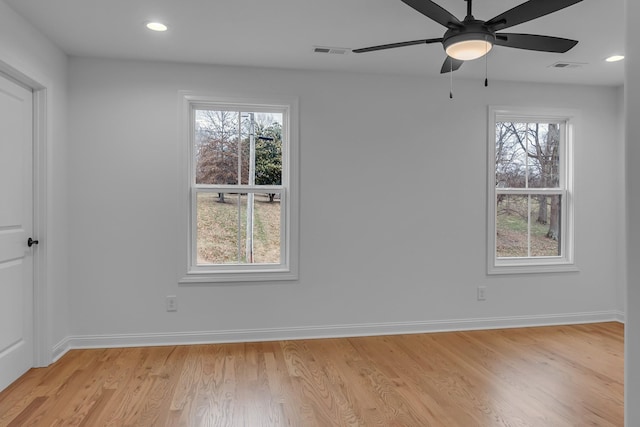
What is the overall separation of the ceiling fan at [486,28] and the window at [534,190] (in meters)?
1.99

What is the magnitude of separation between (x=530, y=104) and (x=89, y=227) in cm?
442

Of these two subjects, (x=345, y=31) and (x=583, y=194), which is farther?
(x=583, y=194)

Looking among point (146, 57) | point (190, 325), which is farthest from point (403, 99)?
point (190, 325)

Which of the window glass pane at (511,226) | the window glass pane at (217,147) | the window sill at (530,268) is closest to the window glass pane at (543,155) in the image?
the window glass pane at (511,226)

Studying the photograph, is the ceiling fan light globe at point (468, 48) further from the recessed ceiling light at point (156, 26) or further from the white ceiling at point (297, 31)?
the recessed ceiling light at point (156, 26)

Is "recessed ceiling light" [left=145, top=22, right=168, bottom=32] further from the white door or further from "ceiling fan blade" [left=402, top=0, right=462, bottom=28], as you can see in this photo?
"ceiling fan blade" [left=402, top=0, right=462, bottom=28]

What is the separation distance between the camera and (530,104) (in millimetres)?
4207

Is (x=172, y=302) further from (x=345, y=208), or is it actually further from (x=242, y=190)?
(x=345, y=208)

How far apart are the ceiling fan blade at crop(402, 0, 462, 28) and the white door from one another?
261cm

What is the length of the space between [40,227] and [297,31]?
2411mm

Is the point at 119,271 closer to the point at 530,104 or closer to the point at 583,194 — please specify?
the point at 530,104

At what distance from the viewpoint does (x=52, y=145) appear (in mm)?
3160

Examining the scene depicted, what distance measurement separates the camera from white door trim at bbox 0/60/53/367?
302 cm

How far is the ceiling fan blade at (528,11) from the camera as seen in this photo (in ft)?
6.23
